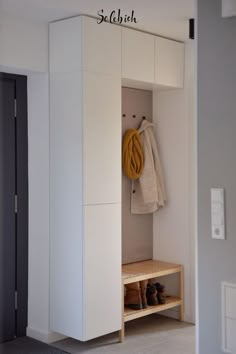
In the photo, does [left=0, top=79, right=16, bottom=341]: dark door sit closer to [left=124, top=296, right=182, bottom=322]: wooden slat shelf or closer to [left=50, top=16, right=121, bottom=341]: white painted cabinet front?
[left=50, top=16, right=121, bottom=341]: white painted cabinet front

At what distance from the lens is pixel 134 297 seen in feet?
14.2

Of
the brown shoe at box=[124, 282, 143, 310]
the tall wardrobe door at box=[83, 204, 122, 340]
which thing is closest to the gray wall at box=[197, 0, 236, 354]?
the tall wardrobe door at box=[83, 204, 122, 340]

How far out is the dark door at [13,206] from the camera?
13.3 feet

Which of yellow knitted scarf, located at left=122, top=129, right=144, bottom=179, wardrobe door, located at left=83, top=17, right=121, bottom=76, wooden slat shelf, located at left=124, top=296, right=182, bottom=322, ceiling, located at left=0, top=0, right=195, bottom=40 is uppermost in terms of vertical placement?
ceiling, located at left=0, top=0, right=195, bottom=40

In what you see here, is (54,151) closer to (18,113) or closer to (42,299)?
(18,113)

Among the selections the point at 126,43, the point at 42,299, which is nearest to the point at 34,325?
the point at 42,299

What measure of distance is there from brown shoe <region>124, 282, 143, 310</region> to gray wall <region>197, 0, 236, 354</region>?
175 cm

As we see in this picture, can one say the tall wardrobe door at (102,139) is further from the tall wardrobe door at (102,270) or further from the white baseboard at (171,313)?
the white baseboard at (171,313)

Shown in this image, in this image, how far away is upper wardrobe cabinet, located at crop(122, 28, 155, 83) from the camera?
4.11m

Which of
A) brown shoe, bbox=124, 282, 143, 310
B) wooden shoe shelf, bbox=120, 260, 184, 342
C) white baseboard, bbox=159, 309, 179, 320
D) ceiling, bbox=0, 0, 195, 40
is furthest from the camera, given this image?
white baseboard, bbox=159, 309, 179, 320

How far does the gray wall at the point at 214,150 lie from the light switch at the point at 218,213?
0.02 metres

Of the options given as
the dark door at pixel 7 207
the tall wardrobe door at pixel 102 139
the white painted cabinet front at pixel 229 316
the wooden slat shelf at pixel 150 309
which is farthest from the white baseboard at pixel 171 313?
the white painted cabinet front at pixel 229 316

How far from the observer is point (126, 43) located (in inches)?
162

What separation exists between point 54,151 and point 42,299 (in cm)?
116
